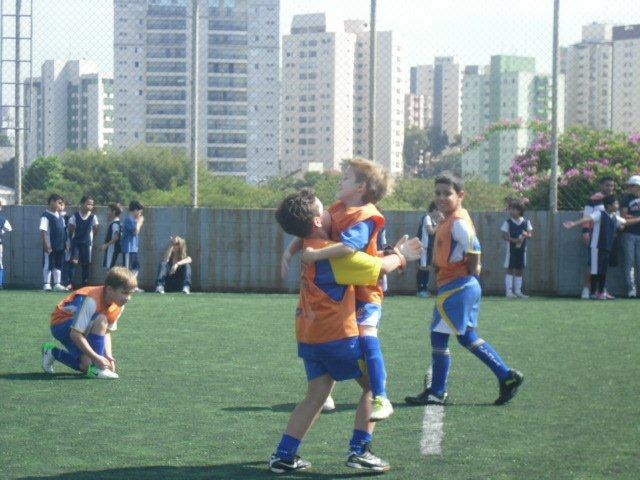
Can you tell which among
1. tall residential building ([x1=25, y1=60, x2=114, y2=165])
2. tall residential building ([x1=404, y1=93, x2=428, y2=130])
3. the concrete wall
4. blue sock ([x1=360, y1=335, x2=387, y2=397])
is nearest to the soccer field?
blue sock ([x1=360, y1=335, x2=387, y2=397])

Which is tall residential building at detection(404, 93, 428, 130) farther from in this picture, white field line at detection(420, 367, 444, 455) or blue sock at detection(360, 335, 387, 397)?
blue sock at detection(360, 335, 387, 397)

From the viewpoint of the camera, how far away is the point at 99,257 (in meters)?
21.0

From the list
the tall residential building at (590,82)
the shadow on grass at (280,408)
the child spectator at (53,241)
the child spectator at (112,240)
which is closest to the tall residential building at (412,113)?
the tall residential building at (590,82)

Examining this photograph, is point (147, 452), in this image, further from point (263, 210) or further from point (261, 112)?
point (261, 112)

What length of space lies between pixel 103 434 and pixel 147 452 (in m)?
0.62

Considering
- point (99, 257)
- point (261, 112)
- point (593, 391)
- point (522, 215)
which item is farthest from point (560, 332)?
point (261, 112)

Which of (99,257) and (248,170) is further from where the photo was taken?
(248,170)

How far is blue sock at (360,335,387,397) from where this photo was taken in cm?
652

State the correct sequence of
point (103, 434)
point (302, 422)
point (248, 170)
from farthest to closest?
point (248, 170) → point (103, 434) → point (302, 422)

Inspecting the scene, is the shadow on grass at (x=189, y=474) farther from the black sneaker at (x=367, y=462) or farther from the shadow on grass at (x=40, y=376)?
the shadow on grass at (x=40, y=376)

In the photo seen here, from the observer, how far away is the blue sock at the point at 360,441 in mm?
6383

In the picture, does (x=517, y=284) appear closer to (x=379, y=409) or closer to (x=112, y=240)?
(x=112, y=240)

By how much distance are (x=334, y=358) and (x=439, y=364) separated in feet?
7.88

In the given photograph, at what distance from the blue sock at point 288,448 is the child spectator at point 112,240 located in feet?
47.2
